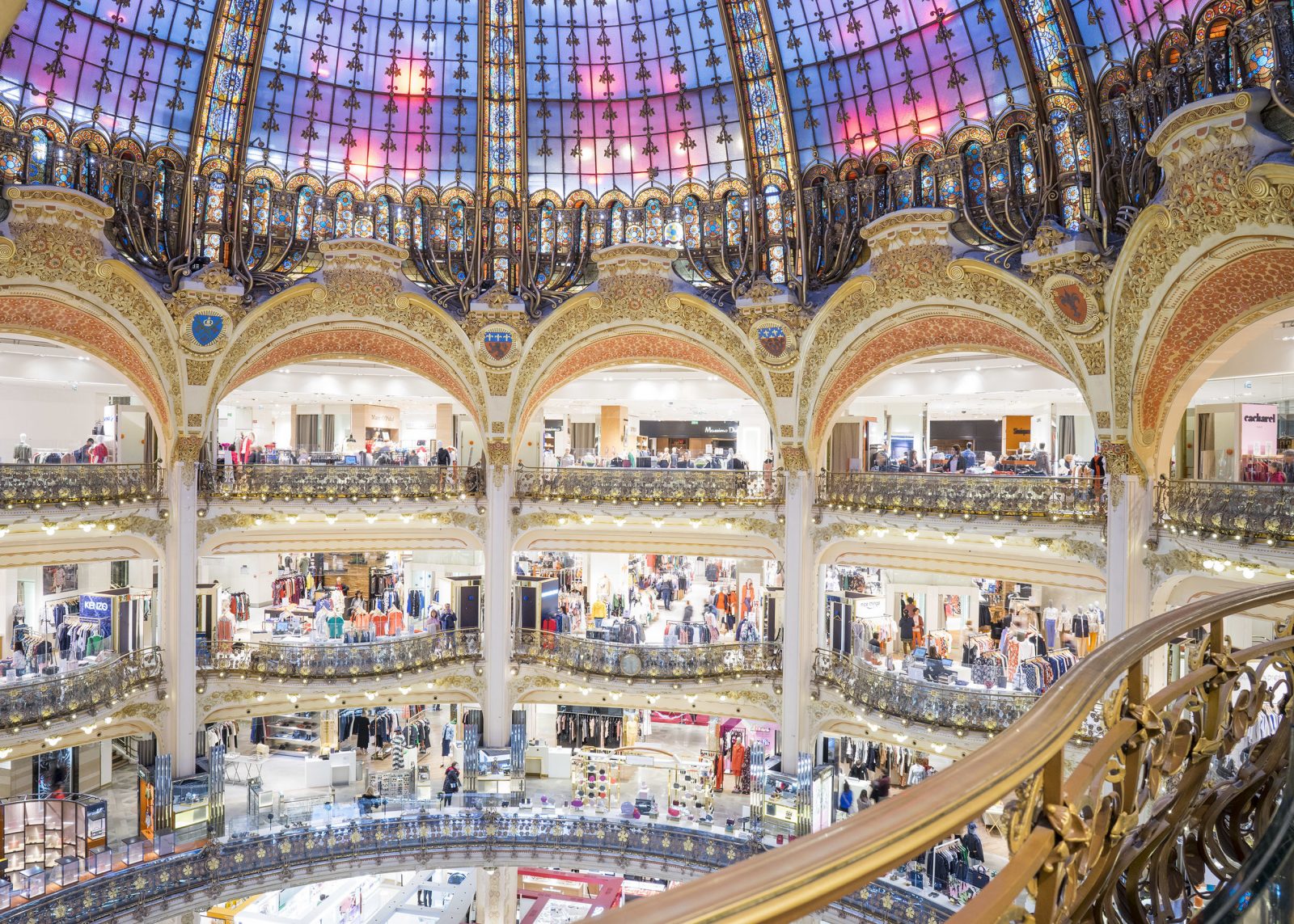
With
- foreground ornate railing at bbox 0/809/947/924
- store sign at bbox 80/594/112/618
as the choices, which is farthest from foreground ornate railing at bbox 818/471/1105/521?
store sign at bbox 80/594/112/618

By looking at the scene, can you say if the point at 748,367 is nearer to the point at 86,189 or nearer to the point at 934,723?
the point at 934,723

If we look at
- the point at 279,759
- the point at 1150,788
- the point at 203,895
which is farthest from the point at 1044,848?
the point at 279,759

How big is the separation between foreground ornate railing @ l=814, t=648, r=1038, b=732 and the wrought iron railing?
11.7m

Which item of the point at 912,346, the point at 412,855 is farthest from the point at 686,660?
the point at 912,346

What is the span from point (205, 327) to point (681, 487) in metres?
13.0

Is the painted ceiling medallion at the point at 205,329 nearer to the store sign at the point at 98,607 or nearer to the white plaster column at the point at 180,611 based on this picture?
the white plaster column at the point at 180,611

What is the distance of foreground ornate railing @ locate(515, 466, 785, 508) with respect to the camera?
23.9 metres

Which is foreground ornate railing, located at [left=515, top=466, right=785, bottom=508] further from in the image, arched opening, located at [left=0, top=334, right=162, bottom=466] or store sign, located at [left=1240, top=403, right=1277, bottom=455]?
arched opening, located at [left=0, top=334, right=162, bottom=466]

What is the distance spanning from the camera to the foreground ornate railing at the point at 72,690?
1972 centimetres

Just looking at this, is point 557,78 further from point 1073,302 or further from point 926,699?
point 926,699

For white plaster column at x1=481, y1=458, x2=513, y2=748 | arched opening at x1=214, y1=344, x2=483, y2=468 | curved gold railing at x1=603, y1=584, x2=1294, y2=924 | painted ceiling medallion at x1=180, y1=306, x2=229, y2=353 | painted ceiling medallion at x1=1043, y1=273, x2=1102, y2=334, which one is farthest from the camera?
arched opening at x1=214, y1=344, x2=483, y2=468

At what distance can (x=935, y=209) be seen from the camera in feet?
63.8

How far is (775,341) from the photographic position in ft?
75.8

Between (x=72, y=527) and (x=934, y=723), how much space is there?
68.3 feet
